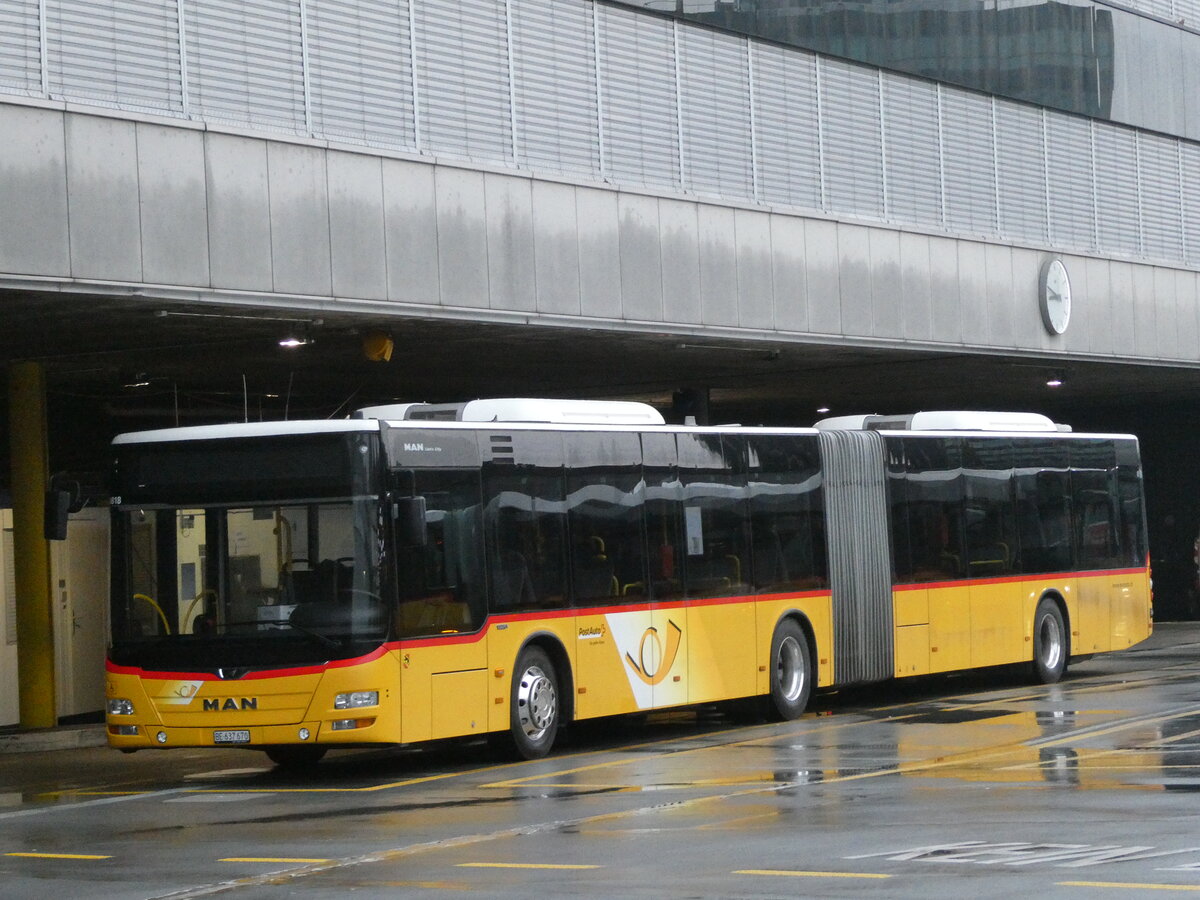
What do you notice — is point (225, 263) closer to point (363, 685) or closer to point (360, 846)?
point (363, 685)

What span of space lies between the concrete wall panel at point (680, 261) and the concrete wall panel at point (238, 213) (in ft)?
19.6

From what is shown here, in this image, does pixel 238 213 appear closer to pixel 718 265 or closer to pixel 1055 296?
pixel 718 265

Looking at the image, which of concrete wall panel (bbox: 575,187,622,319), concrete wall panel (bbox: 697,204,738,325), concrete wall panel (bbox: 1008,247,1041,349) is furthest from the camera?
concrete wall panel (bbox: 1008,247,1041,349)

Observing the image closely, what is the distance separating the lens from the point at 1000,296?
28.4 m

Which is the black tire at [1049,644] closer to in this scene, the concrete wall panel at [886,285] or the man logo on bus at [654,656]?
the concrete wall panel at [886,285]

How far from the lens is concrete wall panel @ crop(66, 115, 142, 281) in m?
16.6

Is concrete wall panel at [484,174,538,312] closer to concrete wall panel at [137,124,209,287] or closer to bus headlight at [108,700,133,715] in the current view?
concrete wall panel at [137,124,209,287]

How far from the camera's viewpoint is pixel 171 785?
54.3 feet

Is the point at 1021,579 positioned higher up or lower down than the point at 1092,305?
lower down

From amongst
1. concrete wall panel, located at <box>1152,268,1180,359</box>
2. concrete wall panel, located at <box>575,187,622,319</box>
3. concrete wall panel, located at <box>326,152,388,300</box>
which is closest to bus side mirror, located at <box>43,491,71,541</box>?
concrete wall panel, located at <box>326,152,388,300</box>

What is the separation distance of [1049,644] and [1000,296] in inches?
232

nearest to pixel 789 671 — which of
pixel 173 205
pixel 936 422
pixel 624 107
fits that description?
pixel 936 422

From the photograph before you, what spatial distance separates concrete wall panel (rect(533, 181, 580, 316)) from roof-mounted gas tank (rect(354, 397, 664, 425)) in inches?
119

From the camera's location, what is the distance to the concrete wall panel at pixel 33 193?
52.9 feet
